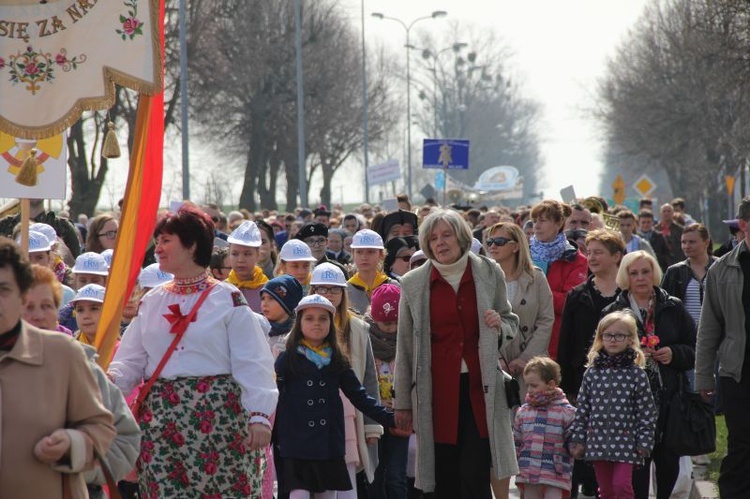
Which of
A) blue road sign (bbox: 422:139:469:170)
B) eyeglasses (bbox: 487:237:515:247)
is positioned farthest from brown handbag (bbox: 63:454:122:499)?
blue road sign (bbox: 422:139:469:170)

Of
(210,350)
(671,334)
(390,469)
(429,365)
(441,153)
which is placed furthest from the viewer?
(441,153)

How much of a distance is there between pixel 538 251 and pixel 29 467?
6.94 metres

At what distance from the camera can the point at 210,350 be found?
6.41 metres

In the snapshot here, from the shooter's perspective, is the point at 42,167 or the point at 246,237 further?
the point at 246,237

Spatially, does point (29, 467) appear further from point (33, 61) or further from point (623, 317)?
point (623, 317)

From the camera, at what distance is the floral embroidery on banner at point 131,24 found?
7215mm

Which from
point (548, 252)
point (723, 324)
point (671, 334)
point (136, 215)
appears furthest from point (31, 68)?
point (548, 252)

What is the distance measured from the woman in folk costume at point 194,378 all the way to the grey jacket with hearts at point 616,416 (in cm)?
311

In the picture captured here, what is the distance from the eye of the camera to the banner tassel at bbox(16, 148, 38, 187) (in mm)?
6957

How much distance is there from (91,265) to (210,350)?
2.99 metres

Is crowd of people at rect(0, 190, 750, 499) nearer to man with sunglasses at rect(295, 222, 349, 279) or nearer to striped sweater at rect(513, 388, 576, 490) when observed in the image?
striped sweater at rect(513, 388, 576, 490)

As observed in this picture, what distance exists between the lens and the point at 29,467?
4512 mm

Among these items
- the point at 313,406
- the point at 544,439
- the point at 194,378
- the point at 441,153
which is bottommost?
the point at 544,439

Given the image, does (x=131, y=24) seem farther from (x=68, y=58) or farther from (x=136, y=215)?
(x=136, y=215)
